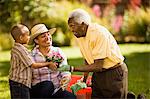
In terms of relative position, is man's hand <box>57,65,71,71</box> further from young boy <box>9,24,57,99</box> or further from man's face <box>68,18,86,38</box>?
man's face <box>68,18,86,38</box>

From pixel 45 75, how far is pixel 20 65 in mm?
457

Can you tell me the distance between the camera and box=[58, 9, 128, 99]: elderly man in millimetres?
4832

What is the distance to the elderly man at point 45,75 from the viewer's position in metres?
5.10

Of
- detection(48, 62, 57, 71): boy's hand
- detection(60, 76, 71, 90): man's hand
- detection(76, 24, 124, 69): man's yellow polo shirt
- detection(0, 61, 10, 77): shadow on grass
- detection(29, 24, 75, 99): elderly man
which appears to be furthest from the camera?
detection(0, 61, 10, 77): shadow on grass

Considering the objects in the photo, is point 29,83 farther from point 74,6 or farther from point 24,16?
point 74,6

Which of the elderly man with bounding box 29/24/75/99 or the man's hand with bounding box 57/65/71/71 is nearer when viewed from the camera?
the man's hand with bounding box 57/65/71/71

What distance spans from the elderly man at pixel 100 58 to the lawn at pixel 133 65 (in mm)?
1385

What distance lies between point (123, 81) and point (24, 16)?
29.6 ft

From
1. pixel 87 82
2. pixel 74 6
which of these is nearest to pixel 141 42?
pixel 74 6

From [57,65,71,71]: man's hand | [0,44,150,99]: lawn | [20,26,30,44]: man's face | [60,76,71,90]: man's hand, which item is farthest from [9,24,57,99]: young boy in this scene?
[0,44,150,99]: lawn

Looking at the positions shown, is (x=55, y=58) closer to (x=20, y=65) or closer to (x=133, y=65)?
(x=20, y=65)

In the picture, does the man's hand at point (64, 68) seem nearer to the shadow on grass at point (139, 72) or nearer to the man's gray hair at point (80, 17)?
the man's gray hair at point (80, 17)

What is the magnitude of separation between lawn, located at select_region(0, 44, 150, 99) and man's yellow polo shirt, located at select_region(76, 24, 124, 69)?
1.53 m

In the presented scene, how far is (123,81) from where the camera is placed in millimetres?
5004
